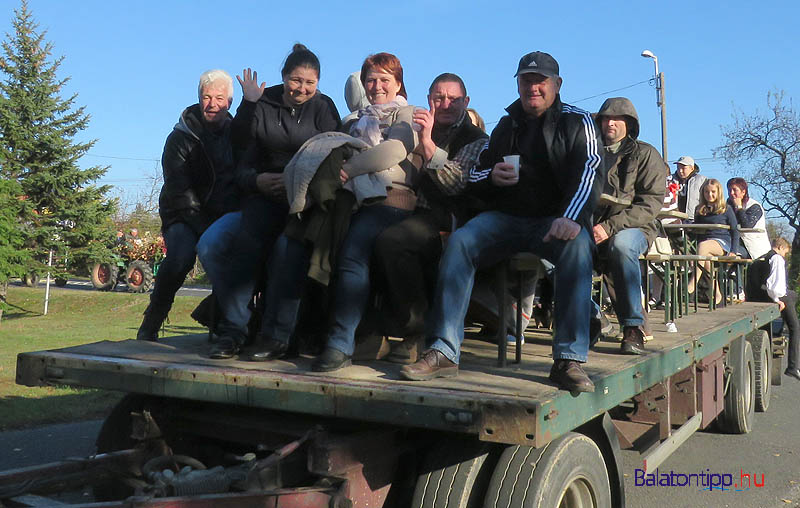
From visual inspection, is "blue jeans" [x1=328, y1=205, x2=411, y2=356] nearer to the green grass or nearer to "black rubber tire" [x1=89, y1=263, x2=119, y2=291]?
the green grass

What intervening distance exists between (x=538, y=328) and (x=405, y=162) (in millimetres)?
2031

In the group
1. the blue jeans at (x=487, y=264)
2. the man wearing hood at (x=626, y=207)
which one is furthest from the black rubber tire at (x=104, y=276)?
the blue jeans at (x=487, y=264)

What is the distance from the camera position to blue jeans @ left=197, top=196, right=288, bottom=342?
4.15 meters

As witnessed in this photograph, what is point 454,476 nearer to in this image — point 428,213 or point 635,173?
point 428,213

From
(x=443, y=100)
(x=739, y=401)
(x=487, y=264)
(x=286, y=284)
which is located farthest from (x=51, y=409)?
(x=739, y=401)

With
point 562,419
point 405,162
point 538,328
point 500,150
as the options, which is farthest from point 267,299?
point 538,328

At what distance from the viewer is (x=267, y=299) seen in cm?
405

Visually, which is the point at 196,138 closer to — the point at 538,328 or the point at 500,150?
the point at 500,150

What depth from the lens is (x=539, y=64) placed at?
3951 millimetres

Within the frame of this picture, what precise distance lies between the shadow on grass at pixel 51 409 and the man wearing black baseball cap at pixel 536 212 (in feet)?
15.4

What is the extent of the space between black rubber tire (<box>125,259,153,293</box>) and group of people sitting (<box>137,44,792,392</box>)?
2377cm

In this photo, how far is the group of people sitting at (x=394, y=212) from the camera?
3.66 meters

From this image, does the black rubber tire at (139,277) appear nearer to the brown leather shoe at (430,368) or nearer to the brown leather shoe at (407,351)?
the brown leather shoe at (407,351)

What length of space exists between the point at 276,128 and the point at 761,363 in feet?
19.9
